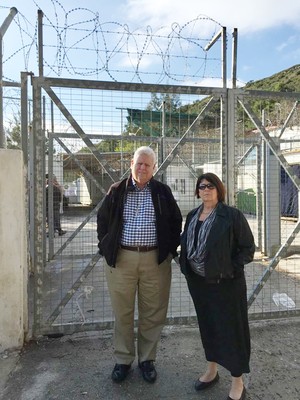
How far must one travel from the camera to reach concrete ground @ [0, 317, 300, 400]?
2.95 meters

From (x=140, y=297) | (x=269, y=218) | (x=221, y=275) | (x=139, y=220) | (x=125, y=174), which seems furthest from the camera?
(x=269, y=218)

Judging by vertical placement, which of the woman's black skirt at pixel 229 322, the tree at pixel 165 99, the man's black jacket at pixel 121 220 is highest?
the tree at pixel 165 99

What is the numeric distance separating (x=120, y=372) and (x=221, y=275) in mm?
1236

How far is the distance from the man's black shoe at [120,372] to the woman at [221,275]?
28.6 inches

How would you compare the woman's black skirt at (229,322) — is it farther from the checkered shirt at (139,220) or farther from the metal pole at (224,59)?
the metal pole at (224,59)

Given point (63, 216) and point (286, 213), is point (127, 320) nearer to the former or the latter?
point (63, 216)

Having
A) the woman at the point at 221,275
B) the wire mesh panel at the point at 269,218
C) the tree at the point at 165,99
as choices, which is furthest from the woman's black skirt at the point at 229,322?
the tree at the point at 165,99

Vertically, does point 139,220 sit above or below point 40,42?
below

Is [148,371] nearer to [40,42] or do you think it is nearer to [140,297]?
[140,297]

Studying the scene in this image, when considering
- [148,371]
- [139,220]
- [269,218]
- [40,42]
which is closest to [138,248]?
[139,220]

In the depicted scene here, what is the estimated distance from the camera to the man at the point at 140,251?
10.2 ft

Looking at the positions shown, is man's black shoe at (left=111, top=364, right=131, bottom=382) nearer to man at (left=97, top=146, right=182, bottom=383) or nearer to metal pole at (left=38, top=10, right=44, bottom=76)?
man at (left=97, top=146, right=182, bottom=383)

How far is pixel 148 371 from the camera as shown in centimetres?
314

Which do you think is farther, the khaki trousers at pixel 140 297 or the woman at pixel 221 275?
the khaki trousers at pixel 140 297
